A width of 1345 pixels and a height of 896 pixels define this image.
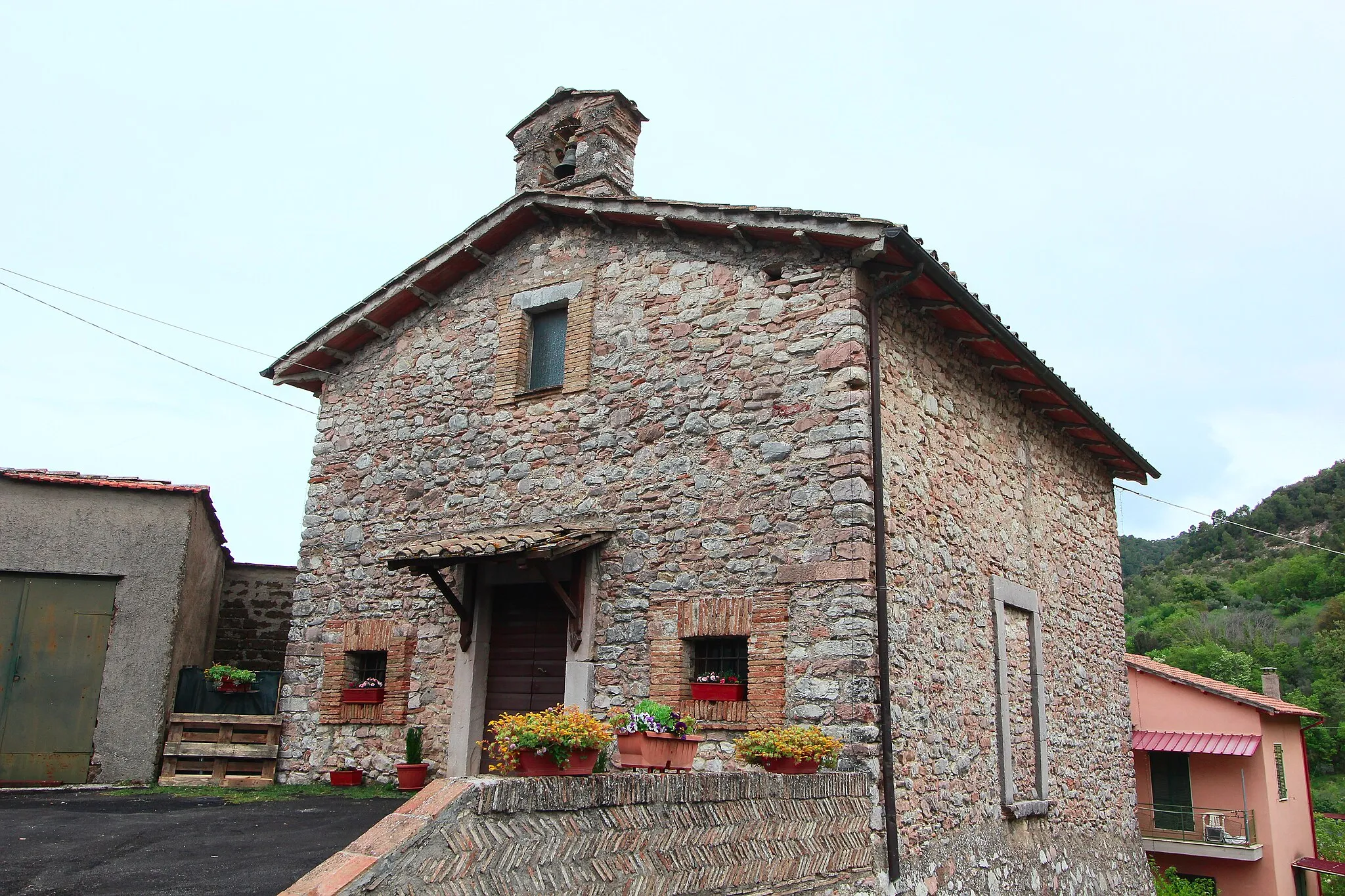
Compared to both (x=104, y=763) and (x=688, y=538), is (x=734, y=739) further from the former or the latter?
(x=104, y=763)

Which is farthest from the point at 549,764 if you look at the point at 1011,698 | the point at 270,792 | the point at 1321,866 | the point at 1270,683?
the point at 1270,683

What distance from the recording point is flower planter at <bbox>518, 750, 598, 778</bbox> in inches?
209

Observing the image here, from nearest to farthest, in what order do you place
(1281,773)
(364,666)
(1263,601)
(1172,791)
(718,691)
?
(718,691) < (364,666) < (1172,791) < (1281,773) < (1263,601)

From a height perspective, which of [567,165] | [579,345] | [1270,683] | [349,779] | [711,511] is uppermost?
[567,165]

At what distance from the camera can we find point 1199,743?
60.6 ft

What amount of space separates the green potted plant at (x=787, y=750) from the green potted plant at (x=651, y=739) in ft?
1.63

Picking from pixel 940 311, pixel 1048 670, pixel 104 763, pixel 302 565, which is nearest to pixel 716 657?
pixel 940 311

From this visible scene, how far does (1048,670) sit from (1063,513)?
2.16 meters

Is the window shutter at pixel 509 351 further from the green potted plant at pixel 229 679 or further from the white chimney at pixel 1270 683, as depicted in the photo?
the white chimney at pixel 1270 683

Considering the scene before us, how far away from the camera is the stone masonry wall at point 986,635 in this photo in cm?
866

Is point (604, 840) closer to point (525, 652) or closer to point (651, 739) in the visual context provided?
point (651, 739)

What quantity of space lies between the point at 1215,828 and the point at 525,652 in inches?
582

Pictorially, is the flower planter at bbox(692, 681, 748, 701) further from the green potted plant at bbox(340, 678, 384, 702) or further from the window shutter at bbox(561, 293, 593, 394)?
the green potted plant at bbox(340, 678, 384, 702)

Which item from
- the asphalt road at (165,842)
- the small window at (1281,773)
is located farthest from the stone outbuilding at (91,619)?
→ the small window at (1281,773)
